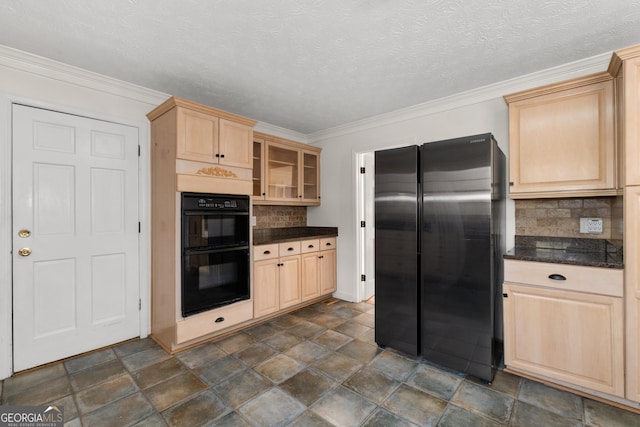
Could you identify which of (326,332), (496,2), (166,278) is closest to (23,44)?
(166,278)

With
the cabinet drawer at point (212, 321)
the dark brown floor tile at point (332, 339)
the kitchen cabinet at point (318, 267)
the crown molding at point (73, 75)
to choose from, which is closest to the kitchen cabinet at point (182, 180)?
the cabinet drawer at point (212, 321)

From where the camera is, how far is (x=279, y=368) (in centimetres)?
230

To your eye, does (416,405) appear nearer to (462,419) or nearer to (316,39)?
(462,419)

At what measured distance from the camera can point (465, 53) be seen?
220cm

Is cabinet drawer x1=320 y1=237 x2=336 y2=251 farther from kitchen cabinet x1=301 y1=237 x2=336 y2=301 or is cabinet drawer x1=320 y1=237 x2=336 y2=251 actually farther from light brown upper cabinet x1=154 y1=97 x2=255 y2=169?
light brown upper cabinet x1=154 y1=97 x2=255 y2=169

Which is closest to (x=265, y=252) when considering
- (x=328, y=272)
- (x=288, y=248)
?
(x=288, y=248)

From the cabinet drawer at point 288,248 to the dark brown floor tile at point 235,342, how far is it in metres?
0.97

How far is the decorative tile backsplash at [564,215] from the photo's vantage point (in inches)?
89.4

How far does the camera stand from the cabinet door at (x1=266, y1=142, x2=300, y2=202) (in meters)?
3.74

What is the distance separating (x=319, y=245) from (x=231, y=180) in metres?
1.57

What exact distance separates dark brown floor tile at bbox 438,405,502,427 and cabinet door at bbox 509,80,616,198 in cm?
168

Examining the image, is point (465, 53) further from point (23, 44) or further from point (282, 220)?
point (23, 44)

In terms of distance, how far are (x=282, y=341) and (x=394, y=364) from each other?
41.6 inches

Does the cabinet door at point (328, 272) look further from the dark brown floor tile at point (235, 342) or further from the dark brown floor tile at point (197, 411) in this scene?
the dark brown floor tile at point (197, 411)
